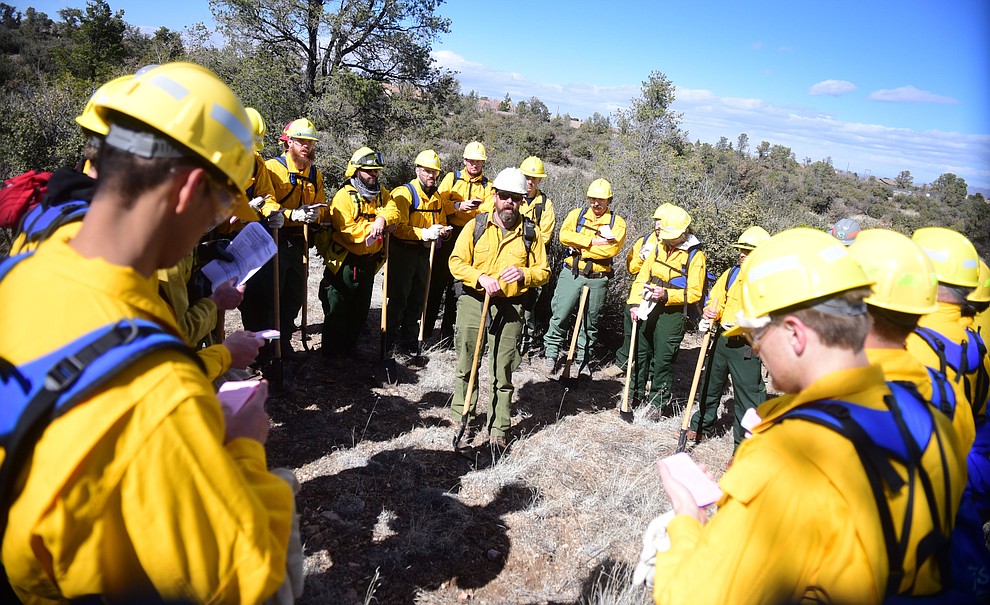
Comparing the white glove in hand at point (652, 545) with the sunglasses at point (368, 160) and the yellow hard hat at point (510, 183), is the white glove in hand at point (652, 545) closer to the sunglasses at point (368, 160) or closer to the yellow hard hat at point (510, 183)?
the yellow hard hat at point (510, 183)

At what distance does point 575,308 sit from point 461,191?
2.35 m

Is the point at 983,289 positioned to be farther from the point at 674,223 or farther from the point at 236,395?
the point at 236,395

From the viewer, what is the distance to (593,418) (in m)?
6.49

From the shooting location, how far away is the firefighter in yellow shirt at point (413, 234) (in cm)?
667

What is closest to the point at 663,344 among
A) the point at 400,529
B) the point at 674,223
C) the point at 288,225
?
the point at 674,223

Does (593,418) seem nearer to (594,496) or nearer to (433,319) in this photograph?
(594,496)

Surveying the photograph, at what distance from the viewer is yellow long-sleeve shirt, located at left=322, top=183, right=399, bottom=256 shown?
19.3 ft

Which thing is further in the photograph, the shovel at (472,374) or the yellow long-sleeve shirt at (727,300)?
the yellow long-sleeve shirt at (727,300)

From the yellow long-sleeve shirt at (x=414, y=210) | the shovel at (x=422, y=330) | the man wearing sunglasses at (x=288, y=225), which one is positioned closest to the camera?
the man wearing sunglasses at (x=288, y=225)

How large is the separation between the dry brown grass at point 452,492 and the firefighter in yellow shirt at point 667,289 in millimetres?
779

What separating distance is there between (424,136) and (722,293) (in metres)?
12.3

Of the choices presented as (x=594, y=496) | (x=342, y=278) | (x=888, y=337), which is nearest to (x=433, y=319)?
(x=342, y=278)

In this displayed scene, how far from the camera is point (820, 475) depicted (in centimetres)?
130

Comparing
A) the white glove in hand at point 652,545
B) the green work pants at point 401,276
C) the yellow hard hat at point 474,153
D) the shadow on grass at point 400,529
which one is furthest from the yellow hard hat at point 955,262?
the yellow hard hat at point 474,153
